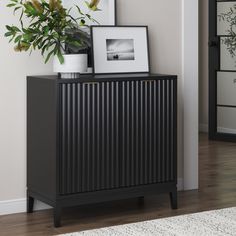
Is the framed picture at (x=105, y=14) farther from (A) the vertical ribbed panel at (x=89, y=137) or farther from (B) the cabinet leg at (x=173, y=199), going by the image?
(B) the cabinet leg at (x=173, y=199)

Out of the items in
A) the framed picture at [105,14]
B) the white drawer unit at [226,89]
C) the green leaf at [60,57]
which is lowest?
the white drawer unit at [226,89]

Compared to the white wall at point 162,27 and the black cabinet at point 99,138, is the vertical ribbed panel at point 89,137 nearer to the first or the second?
the black cabinet at point 99,138

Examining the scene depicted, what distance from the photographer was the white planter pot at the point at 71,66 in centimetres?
437

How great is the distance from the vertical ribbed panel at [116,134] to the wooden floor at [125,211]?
0.75 feet

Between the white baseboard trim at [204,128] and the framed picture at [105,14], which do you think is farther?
the white baseboard trim at [204,128]

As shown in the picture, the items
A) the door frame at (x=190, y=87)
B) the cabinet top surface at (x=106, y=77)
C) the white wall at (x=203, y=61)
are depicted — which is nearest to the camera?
the cabinet top surface at (x=106, y=77)

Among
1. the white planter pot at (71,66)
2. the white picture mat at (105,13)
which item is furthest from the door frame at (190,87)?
the white planter pot at (71,66)

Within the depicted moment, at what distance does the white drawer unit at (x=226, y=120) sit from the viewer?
8.02m

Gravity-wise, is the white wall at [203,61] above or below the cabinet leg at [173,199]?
above

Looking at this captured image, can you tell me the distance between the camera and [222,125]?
8.10 metres

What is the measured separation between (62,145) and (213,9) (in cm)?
417

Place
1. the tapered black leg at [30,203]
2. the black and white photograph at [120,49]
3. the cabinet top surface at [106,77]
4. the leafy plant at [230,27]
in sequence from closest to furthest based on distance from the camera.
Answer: the cabinet top surface at [106,77] < the tapered black leg at [30,203] < the black and white photograph at [120,49] < the leafy plant at [230,27]

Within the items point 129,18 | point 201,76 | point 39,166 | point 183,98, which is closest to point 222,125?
point 201,76

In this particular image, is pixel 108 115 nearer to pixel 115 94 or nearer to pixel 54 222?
pixel 115 94
